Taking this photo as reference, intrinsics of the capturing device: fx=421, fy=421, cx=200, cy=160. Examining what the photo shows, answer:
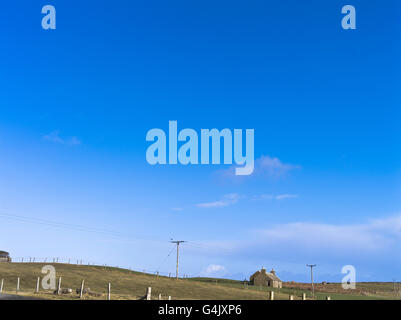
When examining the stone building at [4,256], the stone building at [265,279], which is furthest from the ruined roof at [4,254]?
the stone building at [265,279]

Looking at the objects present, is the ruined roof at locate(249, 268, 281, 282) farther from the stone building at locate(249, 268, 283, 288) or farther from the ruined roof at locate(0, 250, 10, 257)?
the ruined roof at locate(0, 250, 10, 257)

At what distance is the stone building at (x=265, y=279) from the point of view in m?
127

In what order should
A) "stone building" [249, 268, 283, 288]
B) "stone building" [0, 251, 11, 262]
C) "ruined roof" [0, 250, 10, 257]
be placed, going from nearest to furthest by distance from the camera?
"stone building" [0, 251, 11, 262], "ruined roof" [0, 250, 10, 257], "stone building" [249, 268, 283, 288]

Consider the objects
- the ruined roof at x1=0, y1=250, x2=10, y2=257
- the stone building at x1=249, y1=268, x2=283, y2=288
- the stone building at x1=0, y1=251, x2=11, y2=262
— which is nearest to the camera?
the stone building at x1=0, y1=251, x2=11, y2=262

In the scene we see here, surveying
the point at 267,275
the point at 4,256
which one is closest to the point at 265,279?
the point at 267,275

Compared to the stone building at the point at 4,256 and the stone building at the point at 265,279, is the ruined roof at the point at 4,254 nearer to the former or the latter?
the stone building at the point at 4,256

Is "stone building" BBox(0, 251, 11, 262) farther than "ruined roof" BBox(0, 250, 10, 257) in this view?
No

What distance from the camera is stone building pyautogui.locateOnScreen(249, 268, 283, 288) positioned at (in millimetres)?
126744

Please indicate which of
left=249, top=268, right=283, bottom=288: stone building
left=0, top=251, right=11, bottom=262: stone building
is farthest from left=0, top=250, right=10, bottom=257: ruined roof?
left=249, top=268, right=283, bottom=288: stone building
